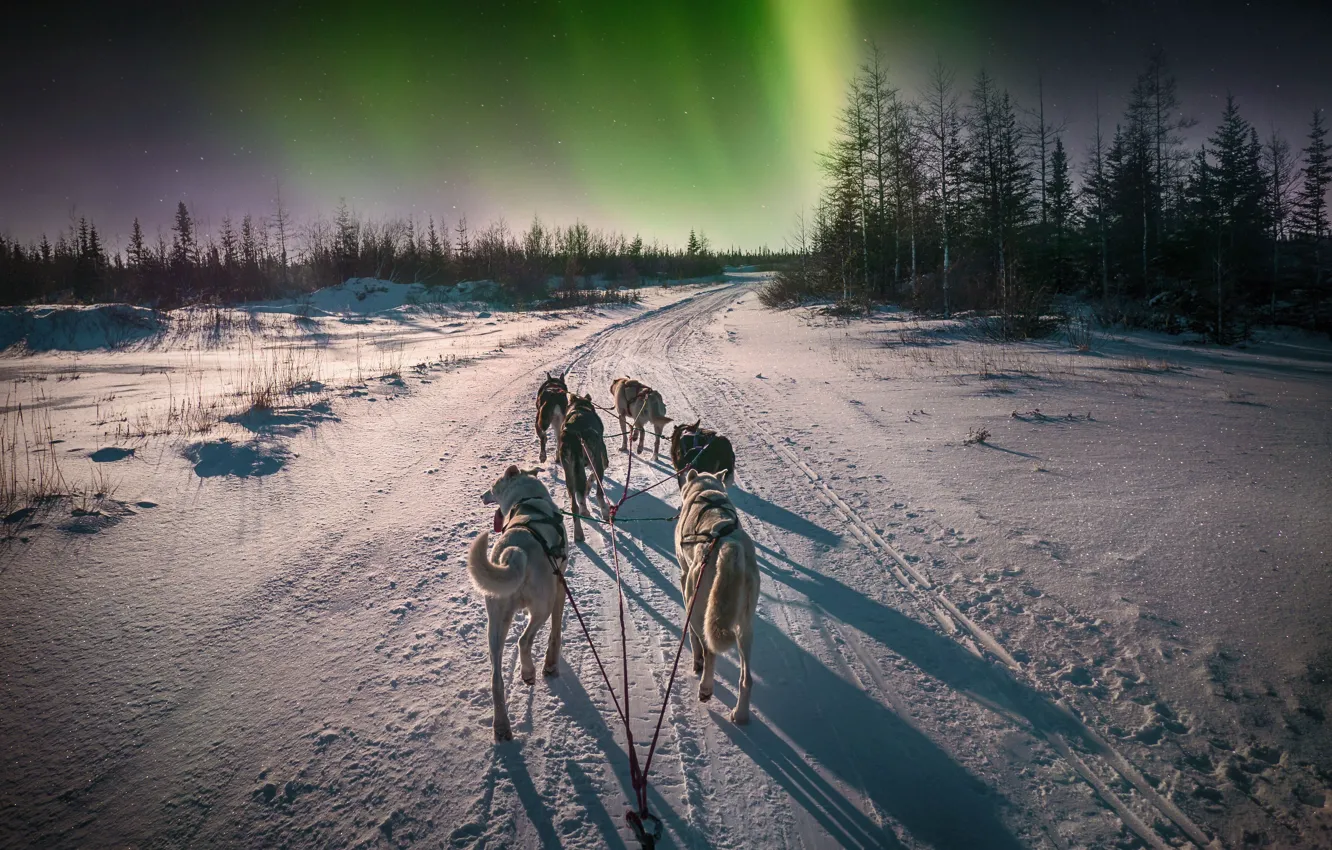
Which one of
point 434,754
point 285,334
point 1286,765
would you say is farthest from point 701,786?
point 285,334

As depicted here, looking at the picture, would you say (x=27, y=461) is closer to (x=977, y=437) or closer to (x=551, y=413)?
(x=551, y=413)

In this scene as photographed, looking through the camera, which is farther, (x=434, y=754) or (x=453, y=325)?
(x=453, y=325)

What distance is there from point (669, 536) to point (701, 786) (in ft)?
9.70

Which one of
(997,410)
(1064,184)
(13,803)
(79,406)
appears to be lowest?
(13,803)

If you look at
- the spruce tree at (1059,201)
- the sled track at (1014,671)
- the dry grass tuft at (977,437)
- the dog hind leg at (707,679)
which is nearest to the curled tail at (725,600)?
the dog hind leg at (707,679)

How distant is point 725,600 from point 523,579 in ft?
3.72

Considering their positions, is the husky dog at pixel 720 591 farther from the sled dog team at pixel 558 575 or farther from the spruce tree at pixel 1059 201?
the spruce tree at pixel 1059 201

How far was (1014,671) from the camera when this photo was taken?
11.3ft

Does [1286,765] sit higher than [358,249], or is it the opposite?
[358,249]

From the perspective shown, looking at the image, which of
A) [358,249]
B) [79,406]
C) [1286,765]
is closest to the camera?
[1286,765]

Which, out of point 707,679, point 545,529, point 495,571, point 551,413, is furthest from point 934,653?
point 551,413

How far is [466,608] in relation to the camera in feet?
13.9

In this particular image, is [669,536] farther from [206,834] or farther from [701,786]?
[206,834]

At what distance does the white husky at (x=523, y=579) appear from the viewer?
115 inches
